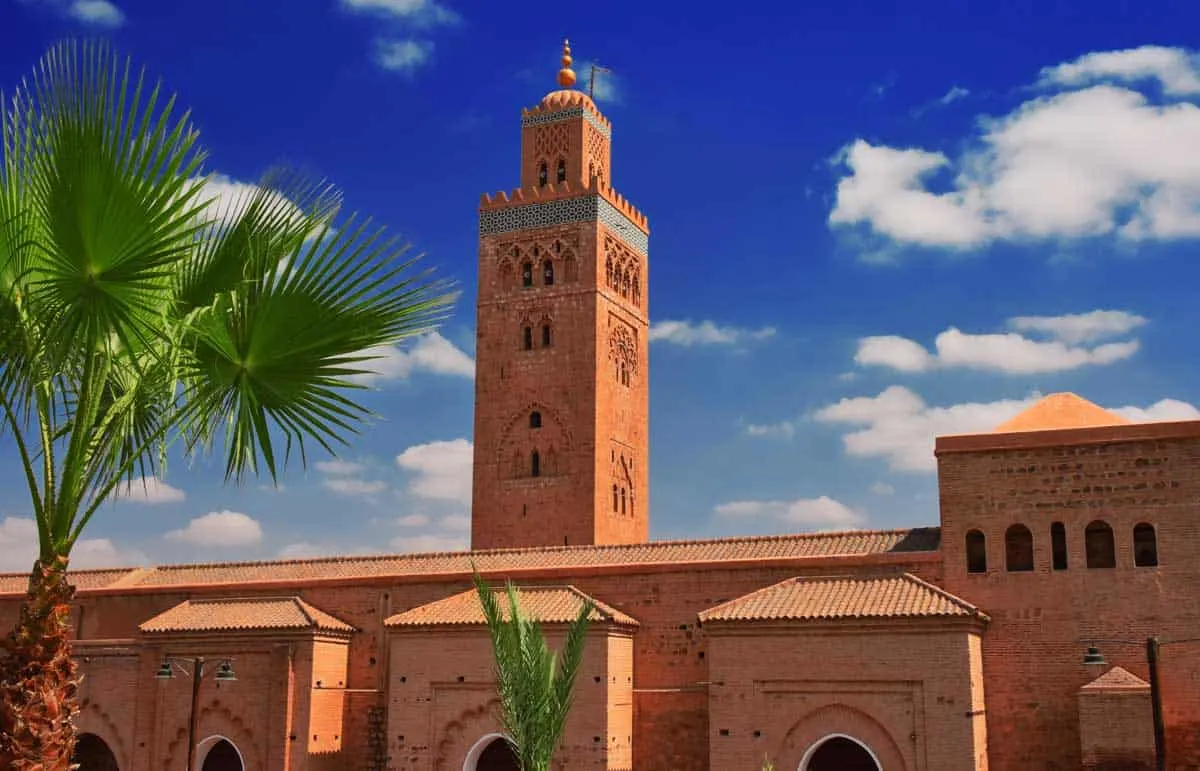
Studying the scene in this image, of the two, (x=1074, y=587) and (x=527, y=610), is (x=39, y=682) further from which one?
(x=1074, y=587)

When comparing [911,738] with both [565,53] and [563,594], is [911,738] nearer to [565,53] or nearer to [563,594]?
[563,594]

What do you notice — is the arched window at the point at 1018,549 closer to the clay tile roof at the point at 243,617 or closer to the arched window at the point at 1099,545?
the arched window at the point at 1099,545

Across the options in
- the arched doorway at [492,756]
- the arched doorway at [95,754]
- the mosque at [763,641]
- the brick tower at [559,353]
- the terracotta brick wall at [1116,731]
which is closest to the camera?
the terracotta brick wall at [1116,731]

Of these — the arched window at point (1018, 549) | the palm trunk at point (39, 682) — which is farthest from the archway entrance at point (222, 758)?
the palm trunk at point (39, 682)

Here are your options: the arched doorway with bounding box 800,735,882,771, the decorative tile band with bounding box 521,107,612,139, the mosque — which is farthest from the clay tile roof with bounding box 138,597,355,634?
the decorative tile band with bounding box 521,107,612,139

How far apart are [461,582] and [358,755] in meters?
3.58

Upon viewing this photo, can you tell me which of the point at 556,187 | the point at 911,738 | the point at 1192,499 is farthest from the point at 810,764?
the point at 556,187

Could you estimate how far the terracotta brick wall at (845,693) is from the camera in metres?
17.2

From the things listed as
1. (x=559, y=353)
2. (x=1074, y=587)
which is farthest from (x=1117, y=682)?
(x=559, y=353)

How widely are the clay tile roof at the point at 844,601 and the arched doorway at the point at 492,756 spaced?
4.00m

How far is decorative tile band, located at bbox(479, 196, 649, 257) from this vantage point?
32.1 meters

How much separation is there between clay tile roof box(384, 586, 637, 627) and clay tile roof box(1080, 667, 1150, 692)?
708 cm

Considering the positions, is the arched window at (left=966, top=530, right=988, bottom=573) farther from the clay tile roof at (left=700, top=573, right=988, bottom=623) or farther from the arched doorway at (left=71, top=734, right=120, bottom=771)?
the arched doorway at (left=71, top=734, right=120, bottom=771)

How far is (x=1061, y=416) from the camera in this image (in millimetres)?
19797
